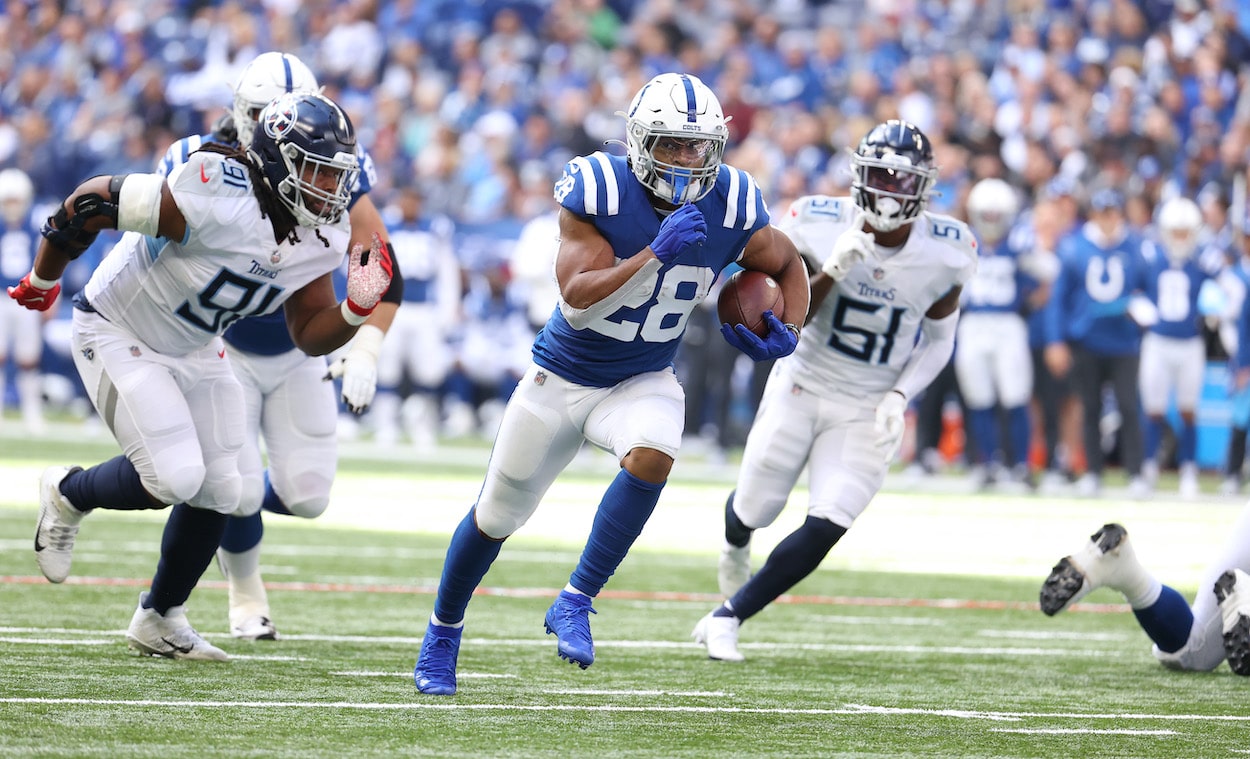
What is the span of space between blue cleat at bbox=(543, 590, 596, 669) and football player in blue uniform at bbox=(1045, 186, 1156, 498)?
8.33 metres

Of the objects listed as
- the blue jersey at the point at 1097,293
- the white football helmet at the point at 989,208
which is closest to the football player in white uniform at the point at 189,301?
the white football helmet at the point at 989,208

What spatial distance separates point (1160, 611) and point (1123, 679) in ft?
0.75

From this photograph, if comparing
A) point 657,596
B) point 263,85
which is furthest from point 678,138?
point 657,596

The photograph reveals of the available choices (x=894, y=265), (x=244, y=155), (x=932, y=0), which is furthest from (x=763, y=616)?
(x=932, y=0)

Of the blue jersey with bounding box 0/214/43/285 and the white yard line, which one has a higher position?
the white yard line

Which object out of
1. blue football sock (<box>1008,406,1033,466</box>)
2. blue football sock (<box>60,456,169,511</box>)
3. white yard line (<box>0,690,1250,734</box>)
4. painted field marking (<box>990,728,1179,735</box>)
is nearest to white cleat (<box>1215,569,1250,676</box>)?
white yard line (<box>0,690,1250,734</box>)

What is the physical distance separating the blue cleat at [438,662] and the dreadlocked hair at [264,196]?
45.9 inches

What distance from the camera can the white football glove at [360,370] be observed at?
15.9 ft

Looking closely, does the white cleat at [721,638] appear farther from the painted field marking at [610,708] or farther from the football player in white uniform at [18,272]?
the football player in white uniform at [18,272]

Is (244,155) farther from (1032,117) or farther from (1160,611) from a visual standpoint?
(1032,117)

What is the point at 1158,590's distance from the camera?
509 centimetres

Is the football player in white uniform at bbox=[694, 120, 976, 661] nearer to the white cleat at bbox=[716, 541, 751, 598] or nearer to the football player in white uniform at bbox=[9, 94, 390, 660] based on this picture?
the white cleat at bbox=[716, 541, 751, 598]

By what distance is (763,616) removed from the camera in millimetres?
6559

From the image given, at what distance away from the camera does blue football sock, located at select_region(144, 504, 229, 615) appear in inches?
191
